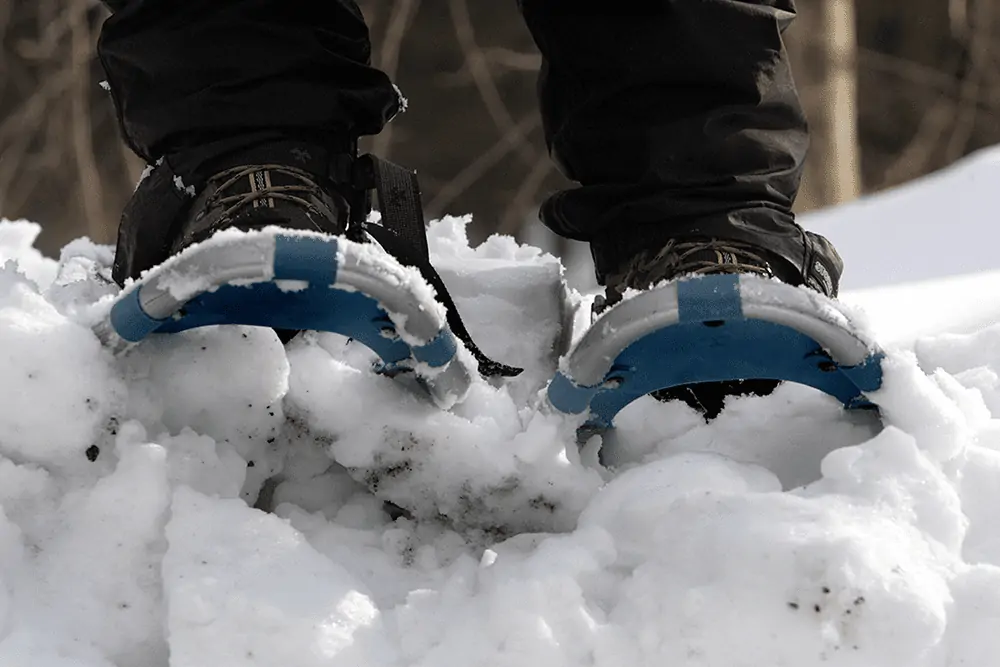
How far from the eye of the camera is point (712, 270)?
885 millimetres

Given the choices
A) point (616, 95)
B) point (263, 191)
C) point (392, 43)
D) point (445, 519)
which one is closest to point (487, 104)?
point (392, 43)

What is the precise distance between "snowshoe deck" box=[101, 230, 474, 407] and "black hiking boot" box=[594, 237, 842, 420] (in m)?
0.22

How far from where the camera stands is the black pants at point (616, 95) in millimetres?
996

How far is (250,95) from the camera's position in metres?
1.00

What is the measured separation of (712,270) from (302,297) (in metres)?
0.38

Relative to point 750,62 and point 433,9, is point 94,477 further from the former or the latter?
point 433,9

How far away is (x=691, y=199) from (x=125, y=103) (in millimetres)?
578

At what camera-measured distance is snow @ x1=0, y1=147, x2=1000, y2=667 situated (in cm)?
57

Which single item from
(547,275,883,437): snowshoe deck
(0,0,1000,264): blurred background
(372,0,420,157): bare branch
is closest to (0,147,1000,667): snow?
(547,275,883,437): snowshoe deck

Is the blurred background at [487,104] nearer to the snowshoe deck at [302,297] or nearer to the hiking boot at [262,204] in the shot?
the hiking boot at [262,204]

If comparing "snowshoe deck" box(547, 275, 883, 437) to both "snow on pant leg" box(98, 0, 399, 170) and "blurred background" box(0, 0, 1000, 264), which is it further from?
"blurred background" box(0, 0, 1000, 264)

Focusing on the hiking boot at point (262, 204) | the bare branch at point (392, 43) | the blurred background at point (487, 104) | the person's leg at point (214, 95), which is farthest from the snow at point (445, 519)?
the bare branch at point (392, 43)

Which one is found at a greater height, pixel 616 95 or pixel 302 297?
pixel 302 297

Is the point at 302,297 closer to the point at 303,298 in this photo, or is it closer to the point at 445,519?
the point at 303,298
